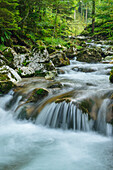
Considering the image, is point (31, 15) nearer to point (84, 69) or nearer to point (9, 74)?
point (84, 69)

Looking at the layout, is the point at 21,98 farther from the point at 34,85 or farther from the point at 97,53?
the point at 97,53

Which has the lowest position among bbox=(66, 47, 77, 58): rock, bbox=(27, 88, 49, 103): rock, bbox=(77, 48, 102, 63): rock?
bbox=(27, 88, 49, 103): rock

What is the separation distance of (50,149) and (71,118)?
1122mm

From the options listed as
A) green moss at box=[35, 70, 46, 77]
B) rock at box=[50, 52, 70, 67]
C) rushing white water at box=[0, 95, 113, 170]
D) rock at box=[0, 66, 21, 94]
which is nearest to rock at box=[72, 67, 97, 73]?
rock at box=[50, 52, 70, 67]

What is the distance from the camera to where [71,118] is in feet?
13.3

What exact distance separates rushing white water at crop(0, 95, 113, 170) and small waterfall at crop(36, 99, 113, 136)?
0.18m

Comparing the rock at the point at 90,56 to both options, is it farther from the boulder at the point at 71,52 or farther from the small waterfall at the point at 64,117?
the small waterfall at the point at 64,117

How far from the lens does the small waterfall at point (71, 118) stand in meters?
3.83

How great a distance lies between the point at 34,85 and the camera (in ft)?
21.2

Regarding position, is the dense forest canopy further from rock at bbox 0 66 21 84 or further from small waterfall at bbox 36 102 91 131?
small waterfall at bbox 36 102 91 131

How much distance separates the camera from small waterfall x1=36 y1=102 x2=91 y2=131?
3.92m

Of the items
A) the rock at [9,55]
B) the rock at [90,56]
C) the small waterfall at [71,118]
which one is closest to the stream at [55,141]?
the small waterfall at [71,118]

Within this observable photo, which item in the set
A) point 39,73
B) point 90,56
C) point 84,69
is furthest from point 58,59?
point 90,56

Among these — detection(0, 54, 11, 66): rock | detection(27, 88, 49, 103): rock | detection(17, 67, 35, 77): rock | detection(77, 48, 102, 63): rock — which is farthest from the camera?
detection(77, 48, 102, 63): rock
